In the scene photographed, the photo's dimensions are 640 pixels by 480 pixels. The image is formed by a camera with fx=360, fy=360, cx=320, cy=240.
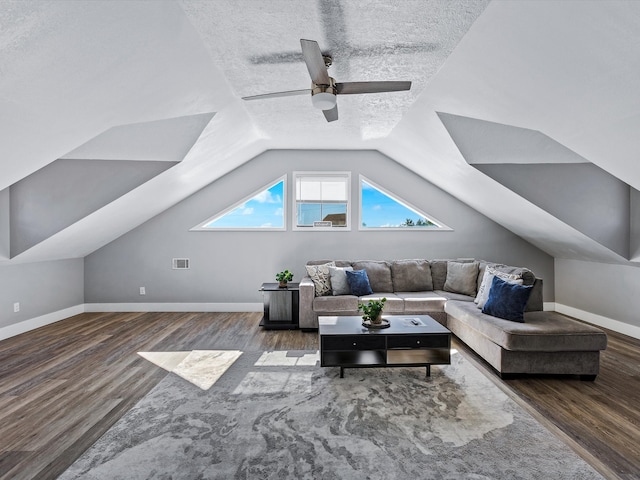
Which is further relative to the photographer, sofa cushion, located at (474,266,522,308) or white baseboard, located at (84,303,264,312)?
white baseboard, located at (84,303,264,312)

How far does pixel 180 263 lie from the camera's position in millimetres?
5891

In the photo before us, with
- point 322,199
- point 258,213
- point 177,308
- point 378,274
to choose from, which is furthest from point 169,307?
point 378,274

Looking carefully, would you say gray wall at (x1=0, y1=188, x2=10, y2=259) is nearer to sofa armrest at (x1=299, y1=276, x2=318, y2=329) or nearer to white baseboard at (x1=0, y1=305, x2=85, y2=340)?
white baseboard at (x1=0, y1=305, x2=85, y2=340)

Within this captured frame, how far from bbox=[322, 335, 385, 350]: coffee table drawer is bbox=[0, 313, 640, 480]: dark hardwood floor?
3.36 ft

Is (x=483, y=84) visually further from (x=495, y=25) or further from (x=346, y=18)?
(x=346, y=18)

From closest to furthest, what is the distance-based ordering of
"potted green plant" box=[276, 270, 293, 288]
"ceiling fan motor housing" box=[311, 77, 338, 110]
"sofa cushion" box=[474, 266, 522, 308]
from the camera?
"ceiling fan motor housing" box=[311, 77, 338, 110] < "sofa cushion" box=[474, 266, 522, 308] < "potted green plant" box=[276, 270, 293, 288]

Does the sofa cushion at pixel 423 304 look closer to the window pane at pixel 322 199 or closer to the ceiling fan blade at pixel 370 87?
the window pane at pixel 322 199

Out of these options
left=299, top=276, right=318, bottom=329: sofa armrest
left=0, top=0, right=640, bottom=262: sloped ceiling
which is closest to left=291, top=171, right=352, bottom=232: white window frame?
left=299, top=276, right=318, bottom=329: sofa armrest

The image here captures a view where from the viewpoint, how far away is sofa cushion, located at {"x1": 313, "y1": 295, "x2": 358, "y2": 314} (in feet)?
15.6

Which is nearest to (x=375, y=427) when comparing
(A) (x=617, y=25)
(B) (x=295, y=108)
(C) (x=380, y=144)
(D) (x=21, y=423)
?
(D) (x=21, y=423)

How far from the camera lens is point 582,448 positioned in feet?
7.04

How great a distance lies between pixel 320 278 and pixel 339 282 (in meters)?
0.27

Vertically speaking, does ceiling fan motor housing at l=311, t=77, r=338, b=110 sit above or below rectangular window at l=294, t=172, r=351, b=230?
above

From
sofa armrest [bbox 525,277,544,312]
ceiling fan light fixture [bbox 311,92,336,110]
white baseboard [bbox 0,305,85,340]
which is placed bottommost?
white baseboard [bbox 0,305,85,340]
